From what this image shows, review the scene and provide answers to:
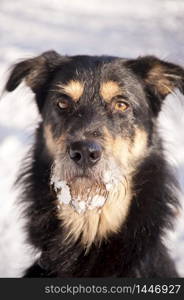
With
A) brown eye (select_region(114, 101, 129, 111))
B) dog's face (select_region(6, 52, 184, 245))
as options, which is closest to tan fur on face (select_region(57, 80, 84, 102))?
dog's face (select_region(6, 52, 184, 245))

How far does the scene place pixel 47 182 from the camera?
4.25 m

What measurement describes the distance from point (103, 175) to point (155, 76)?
104 centimetres

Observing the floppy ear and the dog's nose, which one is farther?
the floppy ear

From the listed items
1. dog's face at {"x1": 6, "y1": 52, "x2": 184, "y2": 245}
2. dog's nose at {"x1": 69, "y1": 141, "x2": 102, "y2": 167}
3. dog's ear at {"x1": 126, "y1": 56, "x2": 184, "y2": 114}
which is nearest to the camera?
dog's nose at {"x1": 69, "y1": 141, "x2": 102, "y2": 167}

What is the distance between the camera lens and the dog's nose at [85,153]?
3.72 metres

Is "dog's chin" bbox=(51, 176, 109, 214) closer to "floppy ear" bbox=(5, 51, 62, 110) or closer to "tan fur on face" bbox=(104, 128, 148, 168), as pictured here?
"tan fur on face" bbox=(104, 128, 148, 168)

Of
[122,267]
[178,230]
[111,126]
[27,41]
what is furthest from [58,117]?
[27,41]

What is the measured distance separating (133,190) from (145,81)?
0.90 m

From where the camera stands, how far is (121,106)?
420 cm

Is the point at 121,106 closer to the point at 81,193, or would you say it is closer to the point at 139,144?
the point at 139,144

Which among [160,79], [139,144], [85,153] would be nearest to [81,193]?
[85,153]

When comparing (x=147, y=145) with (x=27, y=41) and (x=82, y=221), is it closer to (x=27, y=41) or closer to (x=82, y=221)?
(x=82, y=221)

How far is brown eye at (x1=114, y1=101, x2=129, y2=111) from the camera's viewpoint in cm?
420

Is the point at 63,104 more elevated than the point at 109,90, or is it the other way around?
the point at 109,90
